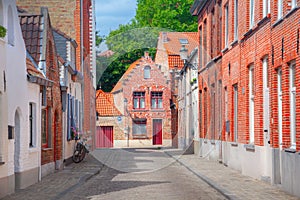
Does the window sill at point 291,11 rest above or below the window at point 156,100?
above

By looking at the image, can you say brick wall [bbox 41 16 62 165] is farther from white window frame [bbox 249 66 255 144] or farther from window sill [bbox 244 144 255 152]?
white window frame [bbox 249 66 255 144]

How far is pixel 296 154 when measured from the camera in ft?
45.8

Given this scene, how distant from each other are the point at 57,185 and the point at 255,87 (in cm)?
619

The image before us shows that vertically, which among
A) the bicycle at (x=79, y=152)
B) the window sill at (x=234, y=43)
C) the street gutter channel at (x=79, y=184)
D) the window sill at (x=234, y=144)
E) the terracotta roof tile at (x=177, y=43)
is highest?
the terracotta roof tile at (x=177, y=43)

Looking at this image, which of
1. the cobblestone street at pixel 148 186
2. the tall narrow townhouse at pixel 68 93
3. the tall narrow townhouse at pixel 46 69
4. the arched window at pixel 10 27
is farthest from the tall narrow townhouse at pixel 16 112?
the tall narrow townhouse at pixel 68 93

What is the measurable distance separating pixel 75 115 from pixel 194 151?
29.0 ft

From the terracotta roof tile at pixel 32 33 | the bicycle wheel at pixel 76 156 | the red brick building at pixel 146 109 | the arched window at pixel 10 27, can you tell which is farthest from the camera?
the red brick building at pixel 146 109

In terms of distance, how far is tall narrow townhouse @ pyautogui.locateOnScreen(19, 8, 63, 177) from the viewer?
771 inches

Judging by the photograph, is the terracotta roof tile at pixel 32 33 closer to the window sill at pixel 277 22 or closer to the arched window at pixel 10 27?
the arched window at pixel 10 27

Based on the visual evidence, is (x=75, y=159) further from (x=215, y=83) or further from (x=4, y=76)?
(x=4, y=76)

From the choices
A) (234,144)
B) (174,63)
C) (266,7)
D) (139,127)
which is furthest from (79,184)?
(139,127)

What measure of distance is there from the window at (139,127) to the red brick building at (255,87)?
482 inches

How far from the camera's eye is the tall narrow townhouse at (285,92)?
558 inches

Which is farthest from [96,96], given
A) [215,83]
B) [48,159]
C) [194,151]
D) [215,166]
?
[48,159]
